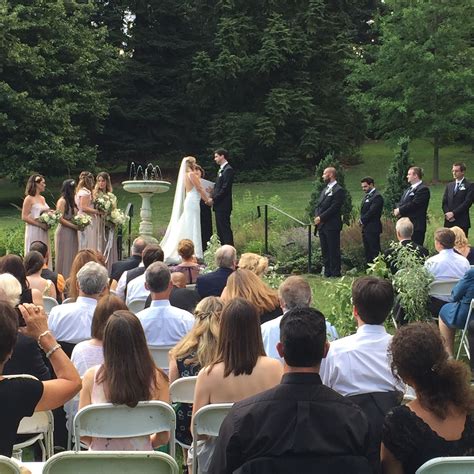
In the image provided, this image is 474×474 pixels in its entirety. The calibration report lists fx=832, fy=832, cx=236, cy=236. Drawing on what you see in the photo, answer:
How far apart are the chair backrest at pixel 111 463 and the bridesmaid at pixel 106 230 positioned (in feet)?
35.5

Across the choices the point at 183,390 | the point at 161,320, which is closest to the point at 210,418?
the point at 183,390

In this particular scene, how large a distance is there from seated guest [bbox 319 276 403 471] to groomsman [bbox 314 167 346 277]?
32.1ft

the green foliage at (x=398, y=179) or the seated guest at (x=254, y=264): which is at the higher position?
the green foliage at (x=398, y=179)

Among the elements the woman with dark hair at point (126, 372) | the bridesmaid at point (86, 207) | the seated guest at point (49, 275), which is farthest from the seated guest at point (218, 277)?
the bridesmaid at point (86, 207)

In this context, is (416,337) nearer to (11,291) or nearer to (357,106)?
(11,291)

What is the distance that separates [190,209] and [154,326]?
9215mm

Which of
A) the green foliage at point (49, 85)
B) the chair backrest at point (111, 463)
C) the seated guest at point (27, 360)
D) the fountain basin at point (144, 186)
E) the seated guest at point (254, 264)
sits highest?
the green foliage at point (49, 85)

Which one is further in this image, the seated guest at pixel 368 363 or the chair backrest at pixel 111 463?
the seated guest at pixel 368 363

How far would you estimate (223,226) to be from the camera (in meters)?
15.3

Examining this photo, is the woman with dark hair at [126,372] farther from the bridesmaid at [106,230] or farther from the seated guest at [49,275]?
the bridesmaid at [106,230]

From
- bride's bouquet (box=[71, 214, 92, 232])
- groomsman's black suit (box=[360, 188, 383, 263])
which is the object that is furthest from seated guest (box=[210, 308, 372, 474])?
groomsman's black suit (box=[360, 188, 383, 263])

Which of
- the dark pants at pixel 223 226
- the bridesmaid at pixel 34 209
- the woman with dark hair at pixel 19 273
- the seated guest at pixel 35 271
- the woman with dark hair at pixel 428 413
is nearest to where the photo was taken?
the woman with dark hair at pixel 428 413

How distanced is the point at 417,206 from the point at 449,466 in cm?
1088

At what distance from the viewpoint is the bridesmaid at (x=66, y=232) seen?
44.0ft
